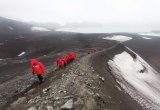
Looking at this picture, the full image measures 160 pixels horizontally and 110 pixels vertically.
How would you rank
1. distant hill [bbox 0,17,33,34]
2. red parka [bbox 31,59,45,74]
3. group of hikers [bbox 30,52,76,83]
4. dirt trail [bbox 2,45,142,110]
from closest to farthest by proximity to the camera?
1. dirt trail [bbox 2,45,142,110]
2. red parka [bbox 31,59,45,74]
3. group of hikers [bbox 30,52,76,83]
4. distant hill [bbox 0,17,33,34]

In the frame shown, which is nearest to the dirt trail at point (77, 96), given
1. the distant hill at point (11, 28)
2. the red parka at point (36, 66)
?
the red parka at point (36, 66)

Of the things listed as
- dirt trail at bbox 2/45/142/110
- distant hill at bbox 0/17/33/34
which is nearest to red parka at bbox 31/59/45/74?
dirt trail at bbox 2/45/142/110

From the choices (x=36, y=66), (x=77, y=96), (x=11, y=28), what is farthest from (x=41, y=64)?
(x=11, y=28)

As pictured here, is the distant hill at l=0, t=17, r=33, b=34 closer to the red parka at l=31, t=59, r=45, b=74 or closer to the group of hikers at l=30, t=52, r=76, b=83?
the group of hikers at l=30, t=52, r=76, b=83

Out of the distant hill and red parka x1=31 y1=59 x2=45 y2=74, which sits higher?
red parka x1=31 y1=59 x2=45 y2=74

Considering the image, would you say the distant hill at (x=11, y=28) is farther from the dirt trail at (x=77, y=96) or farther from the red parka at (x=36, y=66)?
the dirt trail at (x=77, y=96)

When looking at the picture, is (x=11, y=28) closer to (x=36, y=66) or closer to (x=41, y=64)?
(x=41, y=64)

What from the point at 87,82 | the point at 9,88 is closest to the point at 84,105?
the point at 87,82

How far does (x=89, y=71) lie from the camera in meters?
21.2

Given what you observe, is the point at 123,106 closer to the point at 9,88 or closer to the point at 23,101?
the point at 23,101

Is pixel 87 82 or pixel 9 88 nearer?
pixel 87 82

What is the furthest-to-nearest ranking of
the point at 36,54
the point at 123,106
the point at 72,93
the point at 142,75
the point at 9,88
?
the point at 36,54, the point at 142,75, the point at 9,88, the point at 123,106, the point at 72,93

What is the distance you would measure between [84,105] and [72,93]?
1.42 metres

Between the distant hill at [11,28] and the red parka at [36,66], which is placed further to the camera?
the distant hill at [11,28]
